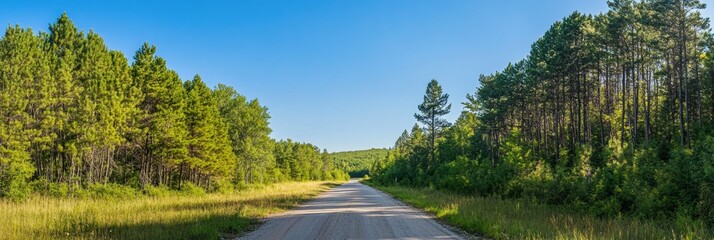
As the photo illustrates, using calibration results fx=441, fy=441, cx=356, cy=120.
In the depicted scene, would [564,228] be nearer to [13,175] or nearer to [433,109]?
[13,175]

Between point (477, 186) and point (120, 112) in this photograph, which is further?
point (477, 186)

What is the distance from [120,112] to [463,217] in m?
27.0

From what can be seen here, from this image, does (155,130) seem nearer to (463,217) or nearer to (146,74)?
(146,74)

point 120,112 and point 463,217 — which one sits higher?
point 120,112

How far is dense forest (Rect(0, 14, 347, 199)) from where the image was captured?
87.7ft

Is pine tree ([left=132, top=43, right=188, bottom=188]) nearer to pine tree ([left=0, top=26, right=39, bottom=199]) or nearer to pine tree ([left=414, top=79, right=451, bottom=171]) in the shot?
→ pine tree ([left=0, top=26, right=39, bottom=199])

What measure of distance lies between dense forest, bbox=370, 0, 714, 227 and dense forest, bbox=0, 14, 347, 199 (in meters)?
26.2

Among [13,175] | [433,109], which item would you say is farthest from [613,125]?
[13,175]

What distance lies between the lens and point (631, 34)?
34.2 meters

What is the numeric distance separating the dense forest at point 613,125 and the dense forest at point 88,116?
2622 cm

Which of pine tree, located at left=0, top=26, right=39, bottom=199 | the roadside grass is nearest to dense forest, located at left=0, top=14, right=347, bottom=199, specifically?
pine tree, located at left=0, top=26, right=39, bottom=199

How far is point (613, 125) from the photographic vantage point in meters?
44.1

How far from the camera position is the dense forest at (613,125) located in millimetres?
18062

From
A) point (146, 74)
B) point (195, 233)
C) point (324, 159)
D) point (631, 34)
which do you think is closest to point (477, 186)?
point (631, 34)
